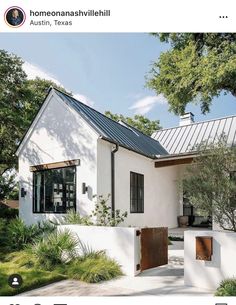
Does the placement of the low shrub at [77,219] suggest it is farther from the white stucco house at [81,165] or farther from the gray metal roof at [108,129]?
the gray metal roof at [108,129]

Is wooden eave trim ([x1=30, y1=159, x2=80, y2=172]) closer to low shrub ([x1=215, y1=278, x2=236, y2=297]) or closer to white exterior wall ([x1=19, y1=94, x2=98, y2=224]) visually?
white exterior wall ([x1=19, y1=94, x2=98, y2=224])

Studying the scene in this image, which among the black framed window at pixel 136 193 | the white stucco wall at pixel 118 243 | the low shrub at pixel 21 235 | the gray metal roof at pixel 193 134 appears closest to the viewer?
the white stucco wall at pixel 118 243

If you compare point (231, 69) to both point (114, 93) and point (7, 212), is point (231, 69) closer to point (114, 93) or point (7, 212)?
point (114, 93)

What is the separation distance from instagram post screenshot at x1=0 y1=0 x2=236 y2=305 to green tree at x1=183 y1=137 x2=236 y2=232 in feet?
0.05

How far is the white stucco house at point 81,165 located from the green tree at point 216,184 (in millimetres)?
2824

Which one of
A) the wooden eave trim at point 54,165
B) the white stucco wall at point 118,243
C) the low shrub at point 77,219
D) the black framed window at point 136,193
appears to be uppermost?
the wooden eave trim at point 54,165

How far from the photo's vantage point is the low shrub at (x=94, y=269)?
16.8 feet

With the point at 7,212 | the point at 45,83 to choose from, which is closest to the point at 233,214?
the point at 7,212

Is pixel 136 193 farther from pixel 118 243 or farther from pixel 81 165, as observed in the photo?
pixel 118 243

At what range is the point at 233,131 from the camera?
11.3 metres

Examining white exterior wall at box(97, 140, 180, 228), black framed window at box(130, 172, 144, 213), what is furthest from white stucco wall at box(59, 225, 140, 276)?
black framed window at box(130, 172, 144, 213)

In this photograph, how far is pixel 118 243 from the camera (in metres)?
5.76

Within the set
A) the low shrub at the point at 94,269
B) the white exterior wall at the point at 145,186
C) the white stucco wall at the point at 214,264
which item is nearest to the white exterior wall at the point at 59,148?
the white exterior wall at the point at 145,186

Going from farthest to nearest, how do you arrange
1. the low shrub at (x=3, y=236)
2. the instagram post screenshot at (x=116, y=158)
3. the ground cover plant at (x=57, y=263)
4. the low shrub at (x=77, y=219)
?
the low shrub at (x=3, y=236) < the low shrub at (x=77, y=219) < the ground cover plant at (x=57, y=263) < the instagram post screenshot at (x=116, y=158)
